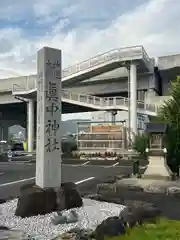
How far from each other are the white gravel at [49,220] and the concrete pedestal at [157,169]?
698 cm

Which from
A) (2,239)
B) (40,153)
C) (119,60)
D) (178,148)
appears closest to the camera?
(2,239)

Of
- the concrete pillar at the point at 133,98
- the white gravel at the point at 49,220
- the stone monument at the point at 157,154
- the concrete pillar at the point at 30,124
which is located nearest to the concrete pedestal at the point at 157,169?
the stone monument at the point at 157,154

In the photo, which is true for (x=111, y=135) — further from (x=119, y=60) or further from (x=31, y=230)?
(x=31, y=230)

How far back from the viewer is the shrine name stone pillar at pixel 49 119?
7.98m

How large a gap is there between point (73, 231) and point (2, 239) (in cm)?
117

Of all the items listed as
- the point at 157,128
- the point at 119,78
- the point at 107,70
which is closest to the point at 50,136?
the point at 157,128

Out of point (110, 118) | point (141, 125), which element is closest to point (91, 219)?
point (141, 125)

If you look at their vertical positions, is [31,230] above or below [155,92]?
below

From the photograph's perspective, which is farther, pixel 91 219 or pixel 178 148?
pixel 178 148

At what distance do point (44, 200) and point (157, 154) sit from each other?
879 cm

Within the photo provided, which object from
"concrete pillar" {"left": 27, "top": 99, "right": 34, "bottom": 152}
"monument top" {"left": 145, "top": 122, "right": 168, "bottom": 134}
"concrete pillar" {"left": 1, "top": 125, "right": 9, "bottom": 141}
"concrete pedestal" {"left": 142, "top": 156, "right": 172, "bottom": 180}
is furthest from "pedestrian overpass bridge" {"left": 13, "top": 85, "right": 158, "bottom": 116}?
"concrete pillar" {"left": 1, "top": 125, "right": 9, "bottom": 141}

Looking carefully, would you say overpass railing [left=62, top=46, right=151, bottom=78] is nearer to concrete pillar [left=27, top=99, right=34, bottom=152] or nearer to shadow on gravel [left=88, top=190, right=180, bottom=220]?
concrete pillar [left=27, top=99, right=34, bottom=152]

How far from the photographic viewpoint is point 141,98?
38.6m

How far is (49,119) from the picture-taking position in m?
8.09
